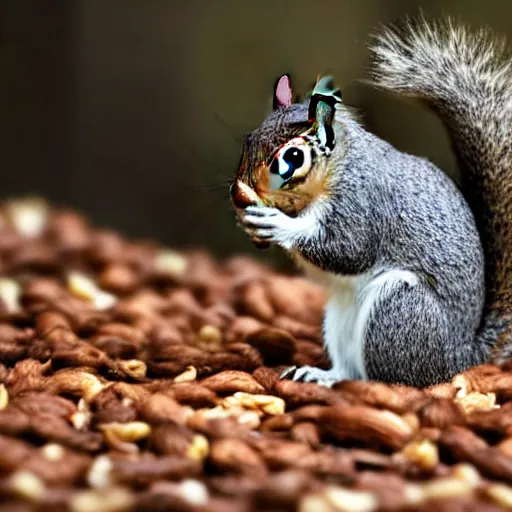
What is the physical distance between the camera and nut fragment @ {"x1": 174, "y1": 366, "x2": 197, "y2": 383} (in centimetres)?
163

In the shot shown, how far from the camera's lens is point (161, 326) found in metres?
2.02

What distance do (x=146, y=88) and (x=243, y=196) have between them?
5.98ft

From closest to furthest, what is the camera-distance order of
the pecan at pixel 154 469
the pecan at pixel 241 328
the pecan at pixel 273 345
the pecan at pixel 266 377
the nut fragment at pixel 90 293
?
the pecan at pixel 154 469
the pecan at pixel 266 377
the pecan at pixel 273 345
the pecan at pixel 241 328
the nut fragment at pixel 90 293

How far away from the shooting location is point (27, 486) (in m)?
1.12

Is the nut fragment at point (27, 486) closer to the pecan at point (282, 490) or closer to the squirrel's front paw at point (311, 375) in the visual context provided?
the pecan at point (282, 490)

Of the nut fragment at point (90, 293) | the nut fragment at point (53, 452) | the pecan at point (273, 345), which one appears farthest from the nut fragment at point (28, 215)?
the nut fragment at point (53, 452)

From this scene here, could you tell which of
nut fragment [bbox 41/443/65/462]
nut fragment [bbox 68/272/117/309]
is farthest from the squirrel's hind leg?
nut fragment [bbox 68/272/117/309]

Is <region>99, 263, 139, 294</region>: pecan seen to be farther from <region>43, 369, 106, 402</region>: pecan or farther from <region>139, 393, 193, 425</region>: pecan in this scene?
<region>139, 393, 193, 425</region>: pecan

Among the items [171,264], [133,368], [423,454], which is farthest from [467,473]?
[171,264]

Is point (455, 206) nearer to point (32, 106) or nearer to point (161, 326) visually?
point (161, 326)

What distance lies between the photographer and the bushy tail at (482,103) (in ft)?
5.33

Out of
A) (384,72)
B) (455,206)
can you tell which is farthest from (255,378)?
(384,72)

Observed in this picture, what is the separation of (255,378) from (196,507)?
1.66ft

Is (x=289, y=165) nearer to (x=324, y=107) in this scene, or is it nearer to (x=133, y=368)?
(x=324, y=107)
